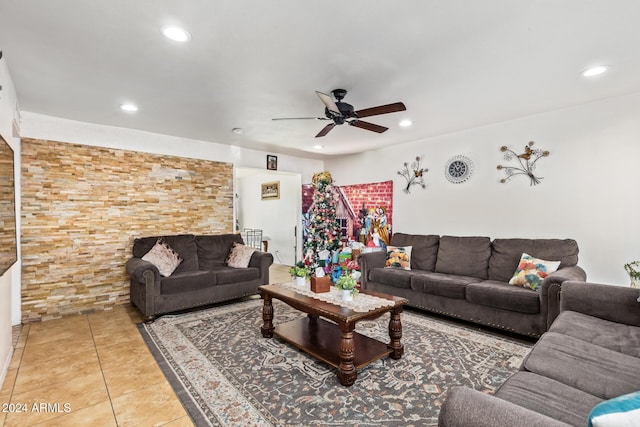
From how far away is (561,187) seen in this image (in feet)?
11.9

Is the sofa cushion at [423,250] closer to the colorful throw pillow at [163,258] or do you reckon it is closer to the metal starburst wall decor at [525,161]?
the metal starburst wall decor at [525,161]

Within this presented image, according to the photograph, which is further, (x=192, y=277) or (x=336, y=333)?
(x=192, y=277)

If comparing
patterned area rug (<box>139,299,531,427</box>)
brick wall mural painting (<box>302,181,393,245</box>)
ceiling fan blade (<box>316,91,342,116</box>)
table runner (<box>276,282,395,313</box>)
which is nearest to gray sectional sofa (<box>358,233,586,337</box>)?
patterned area rug (<box>139,299,531,427</box>)

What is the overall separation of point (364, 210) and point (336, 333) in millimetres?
3183

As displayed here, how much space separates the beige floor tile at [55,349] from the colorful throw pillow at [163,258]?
988mm

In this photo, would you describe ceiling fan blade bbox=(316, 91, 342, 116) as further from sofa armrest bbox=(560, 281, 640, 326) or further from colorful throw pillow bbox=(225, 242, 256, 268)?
colorful throw pillow bbox=(225, 242, 256, 268)

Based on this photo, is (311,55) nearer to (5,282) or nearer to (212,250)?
(5,282)

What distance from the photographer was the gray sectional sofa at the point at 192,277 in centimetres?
357

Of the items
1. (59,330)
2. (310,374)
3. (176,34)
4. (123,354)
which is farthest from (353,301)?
(59,330)

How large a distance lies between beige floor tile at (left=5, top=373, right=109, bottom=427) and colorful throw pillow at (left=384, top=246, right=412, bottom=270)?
10.9 ft

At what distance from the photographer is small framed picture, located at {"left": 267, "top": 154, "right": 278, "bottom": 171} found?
580cm

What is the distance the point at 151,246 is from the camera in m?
4.16

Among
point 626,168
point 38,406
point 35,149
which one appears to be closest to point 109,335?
point 38,406

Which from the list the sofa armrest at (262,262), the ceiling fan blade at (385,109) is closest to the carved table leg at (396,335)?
the ceiling fan blade at (385,109)
